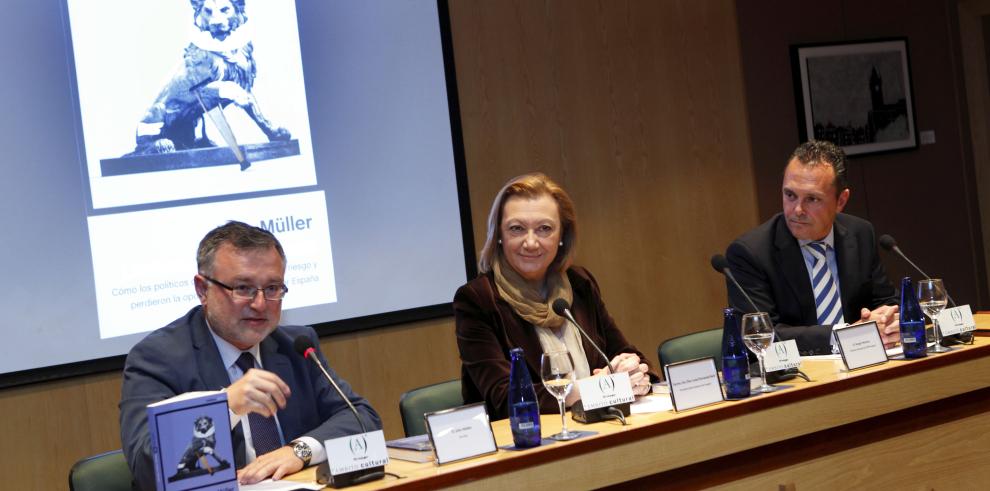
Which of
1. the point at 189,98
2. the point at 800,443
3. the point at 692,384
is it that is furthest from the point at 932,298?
the point at 189,98

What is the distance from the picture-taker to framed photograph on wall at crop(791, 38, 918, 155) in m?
5.83

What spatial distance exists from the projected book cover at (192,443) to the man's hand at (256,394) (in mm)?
192

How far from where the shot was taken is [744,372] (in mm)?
2451

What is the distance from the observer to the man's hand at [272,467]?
218 centimetres

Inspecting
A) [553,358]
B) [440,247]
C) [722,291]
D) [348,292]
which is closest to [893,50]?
[722,291]

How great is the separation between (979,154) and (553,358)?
5398mm

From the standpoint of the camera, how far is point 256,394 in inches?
84.9

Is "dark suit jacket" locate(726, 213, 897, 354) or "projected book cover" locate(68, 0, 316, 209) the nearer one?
"dark suit jacket" locate(726, 213, 897, 354)

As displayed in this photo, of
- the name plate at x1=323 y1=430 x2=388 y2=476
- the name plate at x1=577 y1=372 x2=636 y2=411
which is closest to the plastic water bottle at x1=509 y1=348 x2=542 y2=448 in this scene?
the name plate at x1=577 y1=372 x2=636 y2=411

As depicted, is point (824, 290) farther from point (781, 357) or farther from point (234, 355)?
point (234, 355)

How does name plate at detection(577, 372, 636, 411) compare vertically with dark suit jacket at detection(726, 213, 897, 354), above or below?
below

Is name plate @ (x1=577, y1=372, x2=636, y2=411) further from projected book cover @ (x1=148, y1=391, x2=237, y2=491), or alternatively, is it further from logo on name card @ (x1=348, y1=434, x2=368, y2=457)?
projected book cover @ (x1=148, y1=391, x2=237, y2=491)

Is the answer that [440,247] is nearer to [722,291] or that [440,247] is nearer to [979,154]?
[722,291]

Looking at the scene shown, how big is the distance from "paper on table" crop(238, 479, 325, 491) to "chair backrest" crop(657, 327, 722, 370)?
63.2 inches
